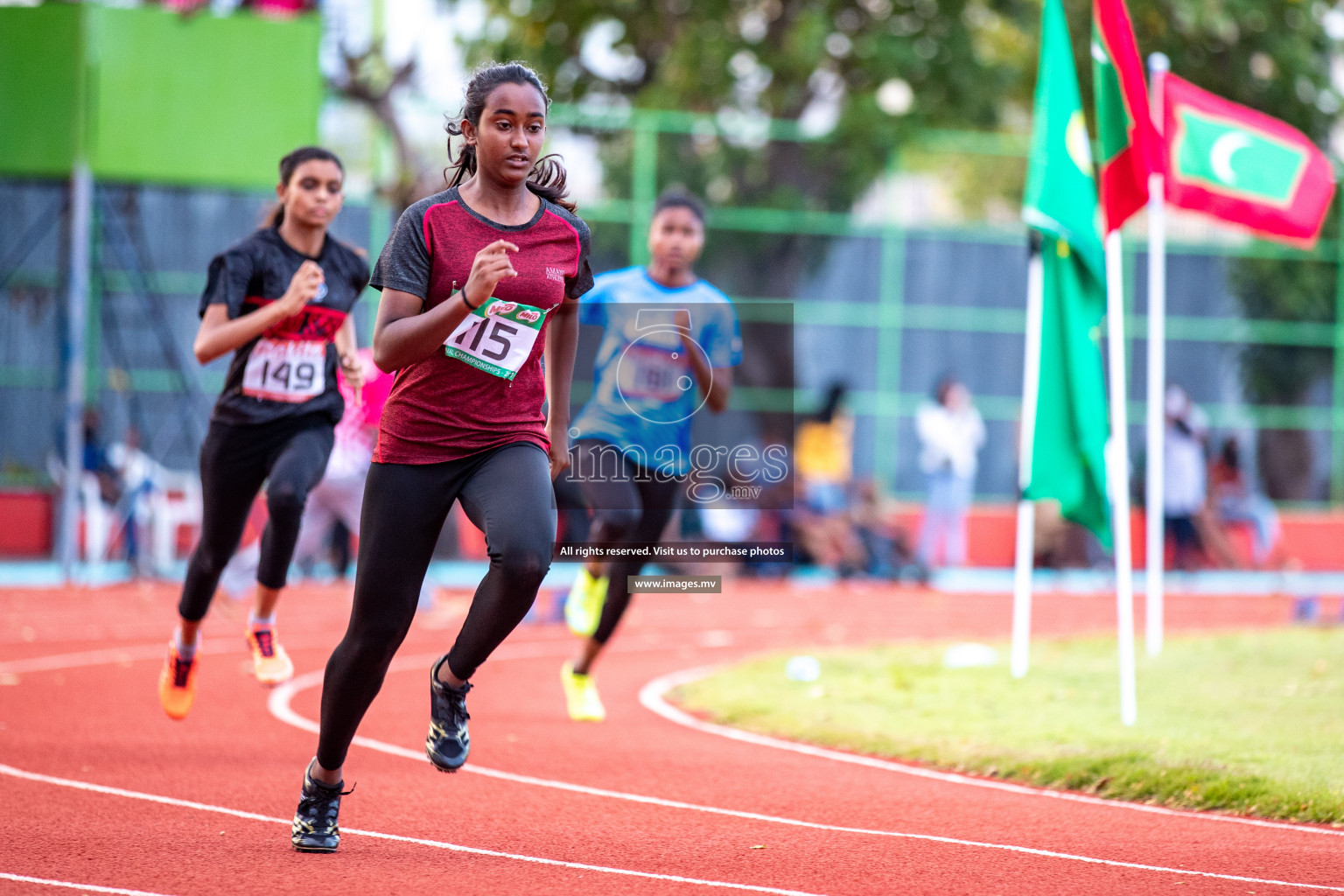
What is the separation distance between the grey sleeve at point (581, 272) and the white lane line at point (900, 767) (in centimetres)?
297

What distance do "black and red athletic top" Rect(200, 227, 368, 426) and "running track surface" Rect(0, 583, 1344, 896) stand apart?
149 centimetres

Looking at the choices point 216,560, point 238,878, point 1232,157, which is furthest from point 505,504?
point 1232,157

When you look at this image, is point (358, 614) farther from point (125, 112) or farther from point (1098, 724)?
point (125, 112)

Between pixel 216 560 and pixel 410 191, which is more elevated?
pixel 410 191

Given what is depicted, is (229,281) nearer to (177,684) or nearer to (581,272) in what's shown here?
(177,684)

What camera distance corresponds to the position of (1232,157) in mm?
10664

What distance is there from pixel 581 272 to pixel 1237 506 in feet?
56.6

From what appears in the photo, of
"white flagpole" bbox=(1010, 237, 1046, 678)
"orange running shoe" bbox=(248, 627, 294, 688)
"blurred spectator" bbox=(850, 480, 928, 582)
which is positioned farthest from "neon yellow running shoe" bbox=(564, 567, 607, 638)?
A: "blurred spectator" bbox=(850, 480, 928, 582)

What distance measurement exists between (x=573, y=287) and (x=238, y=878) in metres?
1.95

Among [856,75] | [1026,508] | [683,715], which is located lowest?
[683,715]

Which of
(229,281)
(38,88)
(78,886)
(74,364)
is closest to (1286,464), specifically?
(74,364)

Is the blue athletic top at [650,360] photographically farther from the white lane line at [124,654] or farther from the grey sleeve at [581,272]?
the white lane line at [124,654]

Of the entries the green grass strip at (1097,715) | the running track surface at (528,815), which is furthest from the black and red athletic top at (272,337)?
the green grass strip at (1097,715)

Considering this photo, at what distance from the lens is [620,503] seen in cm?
734
